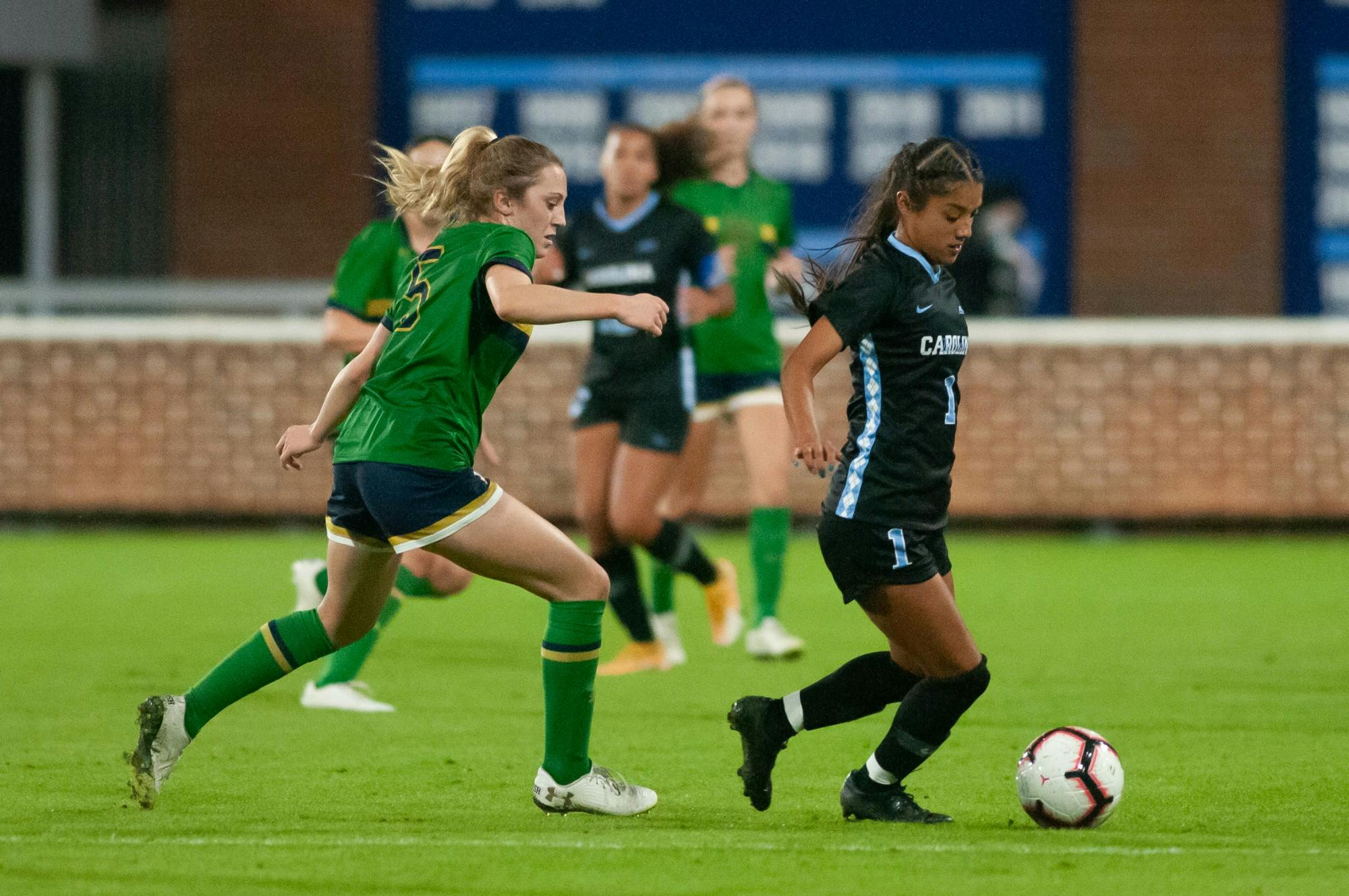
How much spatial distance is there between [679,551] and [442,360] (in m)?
3.39

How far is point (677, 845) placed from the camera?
4.82 m

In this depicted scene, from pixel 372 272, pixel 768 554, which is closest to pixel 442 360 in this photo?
pixel 372 272

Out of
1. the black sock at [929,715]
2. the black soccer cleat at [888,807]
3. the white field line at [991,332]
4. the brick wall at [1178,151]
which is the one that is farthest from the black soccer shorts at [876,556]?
the brick wall at [1178,151]

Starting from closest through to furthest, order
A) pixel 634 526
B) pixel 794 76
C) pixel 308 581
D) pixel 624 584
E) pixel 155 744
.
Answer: pixel 155 744 < pixel 308 581 < pixel 634 526 < pixel 624 584 < pixel 794 76

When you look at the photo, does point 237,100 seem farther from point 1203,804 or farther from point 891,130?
point 1203,804

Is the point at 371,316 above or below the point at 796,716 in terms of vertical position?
above

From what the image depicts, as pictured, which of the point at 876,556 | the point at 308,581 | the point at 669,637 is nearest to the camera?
the point at 876,556

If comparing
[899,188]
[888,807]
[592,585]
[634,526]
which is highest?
[899,188]

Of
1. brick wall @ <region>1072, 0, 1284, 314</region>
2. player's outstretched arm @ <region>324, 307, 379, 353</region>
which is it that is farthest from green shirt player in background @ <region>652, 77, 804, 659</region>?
brick wall @ <region>1072, 0, 1284, 314</region>

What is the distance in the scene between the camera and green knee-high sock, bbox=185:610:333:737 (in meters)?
5.28

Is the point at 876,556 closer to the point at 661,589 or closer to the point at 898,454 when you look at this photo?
the point at 898,454

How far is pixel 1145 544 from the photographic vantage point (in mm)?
13984

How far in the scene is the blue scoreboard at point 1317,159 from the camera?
15.3m

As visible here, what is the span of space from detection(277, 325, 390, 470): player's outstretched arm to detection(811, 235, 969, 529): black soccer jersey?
1128 millimetres
